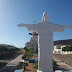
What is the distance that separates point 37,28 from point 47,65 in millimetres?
1518

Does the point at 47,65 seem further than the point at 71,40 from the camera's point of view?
No

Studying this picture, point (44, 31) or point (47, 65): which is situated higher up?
point (44, 31)

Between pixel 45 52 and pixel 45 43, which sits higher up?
pixel 45 43

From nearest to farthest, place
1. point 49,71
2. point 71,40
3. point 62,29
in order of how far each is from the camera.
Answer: point 49,71 < point 62,29 < point 71,40

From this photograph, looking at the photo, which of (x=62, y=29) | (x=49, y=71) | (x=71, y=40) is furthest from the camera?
(x=71, y=40)

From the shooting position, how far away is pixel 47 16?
381 centimetres

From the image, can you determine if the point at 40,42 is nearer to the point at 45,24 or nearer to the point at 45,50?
the point at 45,50

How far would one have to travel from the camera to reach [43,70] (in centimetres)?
356

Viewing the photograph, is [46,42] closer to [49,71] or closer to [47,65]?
[47,65]

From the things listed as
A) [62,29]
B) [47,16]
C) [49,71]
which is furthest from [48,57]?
[47,16]

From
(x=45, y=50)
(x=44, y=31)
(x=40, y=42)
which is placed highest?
(x=44, y=31)

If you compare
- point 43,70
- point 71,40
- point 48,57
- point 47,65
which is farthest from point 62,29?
point 71,40

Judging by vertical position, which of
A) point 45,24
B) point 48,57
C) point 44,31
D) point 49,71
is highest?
point 45,24

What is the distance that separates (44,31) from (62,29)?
0.78 meters
